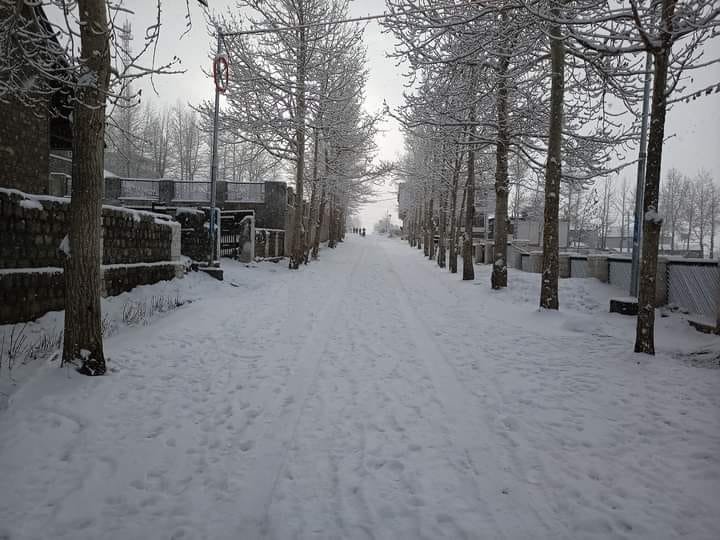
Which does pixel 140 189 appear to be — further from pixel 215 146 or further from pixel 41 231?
pixel 41 231

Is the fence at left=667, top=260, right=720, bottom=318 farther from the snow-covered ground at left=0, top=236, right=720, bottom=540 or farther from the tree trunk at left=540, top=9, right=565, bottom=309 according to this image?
the tree trunk at left=540, top=9, right=565, bottom=309

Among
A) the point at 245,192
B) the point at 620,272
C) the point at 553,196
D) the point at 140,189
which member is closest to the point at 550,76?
the point at 553,196

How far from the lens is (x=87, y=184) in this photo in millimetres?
4098

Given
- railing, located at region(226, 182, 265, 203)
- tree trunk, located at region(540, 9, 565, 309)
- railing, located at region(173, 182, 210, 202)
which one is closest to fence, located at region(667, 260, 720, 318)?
tree trunk, located at region(540, 9, 565, 309)

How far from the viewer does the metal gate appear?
1480 centimetres

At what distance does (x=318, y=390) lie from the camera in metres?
4.29

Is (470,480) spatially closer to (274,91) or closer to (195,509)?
(195,509)

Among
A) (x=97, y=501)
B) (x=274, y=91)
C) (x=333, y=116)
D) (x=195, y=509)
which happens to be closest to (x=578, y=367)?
(x=195, y=509)

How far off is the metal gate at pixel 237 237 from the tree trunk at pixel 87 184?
10625 mm

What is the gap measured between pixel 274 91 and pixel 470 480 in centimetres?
1534

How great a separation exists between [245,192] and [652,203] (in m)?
19.3

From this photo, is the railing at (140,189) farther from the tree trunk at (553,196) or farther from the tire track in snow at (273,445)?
the tree trunk at (553,196)

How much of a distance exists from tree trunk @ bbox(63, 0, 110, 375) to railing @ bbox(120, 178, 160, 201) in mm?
19994

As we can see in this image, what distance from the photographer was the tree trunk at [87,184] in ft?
13.3
